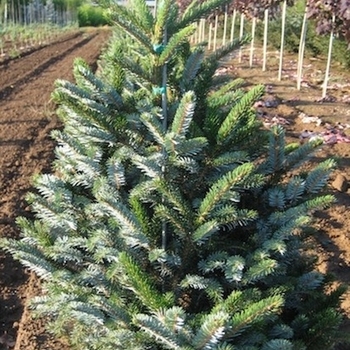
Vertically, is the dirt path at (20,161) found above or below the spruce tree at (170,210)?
below

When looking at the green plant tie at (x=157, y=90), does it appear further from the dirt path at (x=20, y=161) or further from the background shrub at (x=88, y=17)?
the background shrub at (x=88, y=17)

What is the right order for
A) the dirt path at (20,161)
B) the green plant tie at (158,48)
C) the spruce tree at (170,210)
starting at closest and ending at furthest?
the spruce tree at (170,210)
the green plant tie at (158,48)
the dirt path at (20,161)

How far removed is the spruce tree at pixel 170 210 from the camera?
79.7 inches

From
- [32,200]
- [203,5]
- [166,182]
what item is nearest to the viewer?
[166,182]

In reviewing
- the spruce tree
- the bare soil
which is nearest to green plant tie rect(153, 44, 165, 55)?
the spruce tree

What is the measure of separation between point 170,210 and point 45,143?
5804 millimetres

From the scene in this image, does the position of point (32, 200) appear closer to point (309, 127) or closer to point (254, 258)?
point (254, 258)

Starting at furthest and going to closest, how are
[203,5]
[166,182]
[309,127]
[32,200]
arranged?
[309,127] < [32,200] < [203,5] < [166,182]

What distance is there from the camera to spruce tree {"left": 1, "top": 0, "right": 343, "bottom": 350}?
2.02 m

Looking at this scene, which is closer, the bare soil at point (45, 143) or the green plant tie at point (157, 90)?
the green plant tie at point (157, 90)

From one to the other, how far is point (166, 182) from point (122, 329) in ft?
1.74

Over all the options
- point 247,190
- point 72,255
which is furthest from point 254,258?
point 72,255

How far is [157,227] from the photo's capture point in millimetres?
2174

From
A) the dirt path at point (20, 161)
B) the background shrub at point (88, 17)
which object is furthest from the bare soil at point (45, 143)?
the background shrub at point (88, 17)
